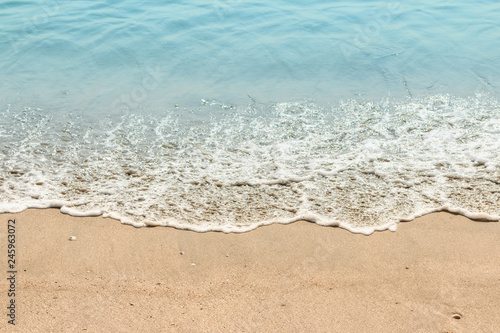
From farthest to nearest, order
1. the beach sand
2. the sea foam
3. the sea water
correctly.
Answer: the sea water < the sea foam < the beach sand

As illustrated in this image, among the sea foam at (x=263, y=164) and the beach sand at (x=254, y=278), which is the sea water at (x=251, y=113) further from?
the beach sand at (x=254, y=278)

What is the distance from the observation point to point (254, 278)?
11.5 ft

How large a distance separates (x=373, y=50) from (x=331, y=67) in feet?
4.41

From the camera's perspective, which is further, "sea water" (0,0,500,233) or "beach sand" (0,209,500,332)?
"sea water" (0,0,500,233)

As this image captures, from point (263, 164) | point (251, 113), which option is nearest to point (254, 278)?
point (263, 164)

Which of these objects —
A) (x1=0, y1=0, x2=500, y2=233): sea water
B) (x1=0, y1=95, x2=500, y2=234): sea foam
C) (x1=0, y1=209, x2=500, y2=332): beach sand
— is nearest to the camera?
(x1=0, y1=209, x2=500, y2=332): beach sand

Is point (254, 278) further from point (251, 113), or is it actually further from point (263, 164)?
point (251, 113)

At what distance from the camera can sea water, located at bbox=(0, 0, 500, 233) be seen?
448cm

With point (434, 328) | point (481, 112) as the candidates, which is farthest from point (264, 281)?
point (481, 112)

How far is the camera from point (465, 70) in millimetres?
8086

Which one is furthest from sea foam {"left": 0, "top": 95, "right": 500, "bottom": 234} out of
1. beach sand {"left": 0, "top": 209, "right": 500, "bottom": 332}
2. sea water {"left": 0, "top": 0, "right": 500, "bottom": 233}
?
beach sand {"left": 0, "top": 209, "right": 500, "bottom": 332}

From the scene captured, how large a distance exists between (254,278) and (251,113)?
352 centimetres

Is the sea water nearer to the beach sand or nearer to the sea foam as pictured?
the sea foam

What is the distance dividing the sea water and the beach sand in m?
0.23
